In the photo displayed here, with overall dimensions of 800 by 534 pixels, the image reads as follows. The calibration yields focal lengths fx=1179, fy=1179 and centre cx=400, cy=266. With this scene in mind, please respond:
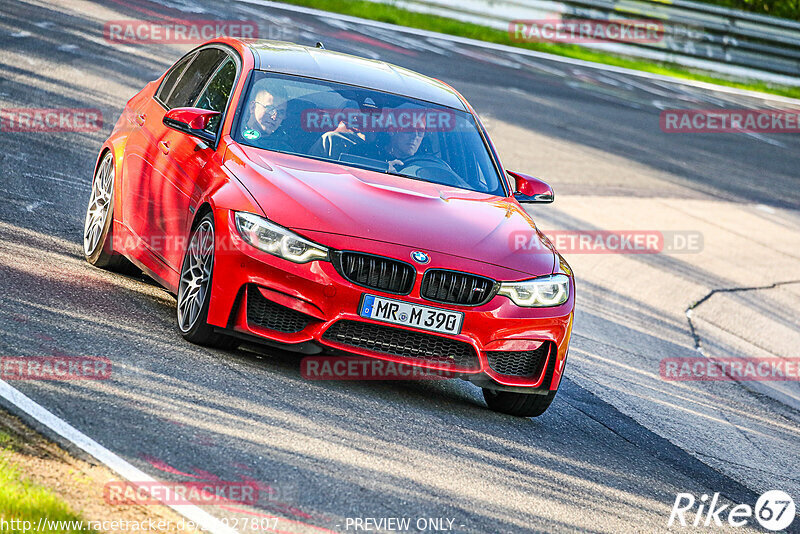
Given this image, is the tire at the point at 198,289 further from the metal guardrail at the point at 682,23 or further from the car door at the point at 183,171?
the metal guardrail at the point at 682,23

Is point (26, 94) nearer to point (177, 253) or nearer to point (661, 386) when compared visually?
point (177, 253)

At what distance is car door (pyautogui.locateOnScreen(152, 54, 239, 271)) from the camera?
7.23 m

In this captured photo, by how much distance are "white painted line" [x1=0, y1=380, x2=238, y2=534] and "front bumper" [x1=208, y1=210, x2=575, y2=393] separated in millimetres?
1402

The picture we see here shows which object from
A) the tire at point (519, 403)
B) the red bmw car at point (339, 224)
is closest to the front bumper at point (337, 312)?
the red bmw car at point (339, 224)

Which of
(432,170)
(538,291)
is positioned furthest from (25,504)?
(432,170)

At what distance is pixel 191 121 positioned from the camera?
7.45m

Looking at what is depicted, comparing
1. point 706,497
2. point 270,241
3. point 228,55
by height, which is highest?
point 228,55

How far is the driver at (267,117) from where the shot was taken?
24.3 feet

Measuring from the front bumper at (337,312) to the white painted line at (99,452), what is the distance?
140 centimetres

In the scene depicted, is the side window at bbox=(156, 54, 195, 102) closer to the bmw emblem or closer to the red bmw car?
the red bmw car

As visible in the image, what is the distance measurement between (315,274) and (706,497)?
8.18 ft

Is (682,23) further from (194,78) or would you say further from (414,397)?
(414,397)

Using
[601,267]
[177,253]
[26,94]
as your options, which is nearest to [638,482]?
[177,253]

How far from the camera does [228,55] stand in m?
8.30
